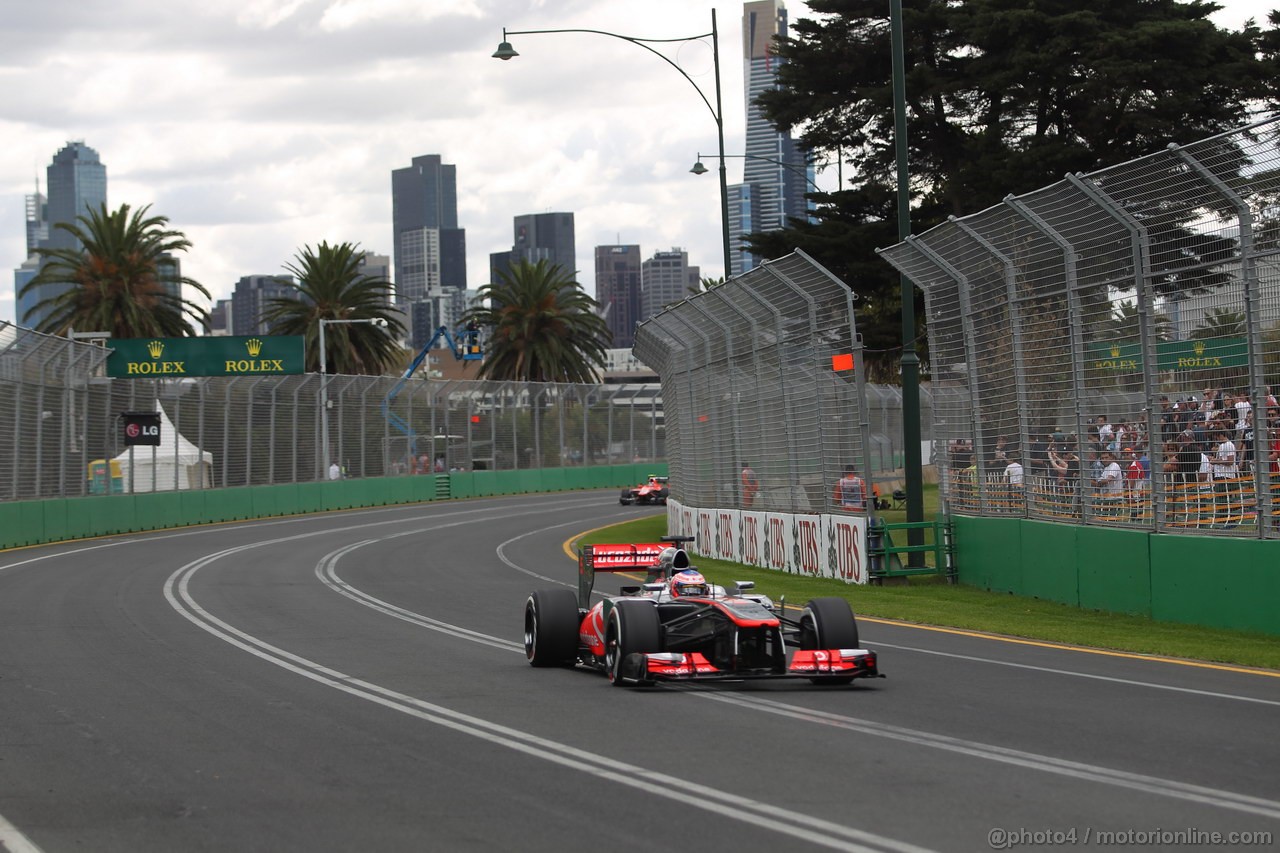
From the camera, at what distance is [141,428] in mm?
39781

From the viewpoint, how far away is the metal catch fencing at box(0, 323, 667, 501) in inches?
1384

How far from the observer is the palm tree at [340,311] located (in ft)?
200

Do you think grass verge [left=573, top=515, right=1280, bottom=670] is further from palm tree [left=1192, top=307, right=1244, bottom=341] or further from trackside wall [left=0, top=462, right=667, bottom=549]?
trackside wall [left=0, top=462, right=667, bottom=549]

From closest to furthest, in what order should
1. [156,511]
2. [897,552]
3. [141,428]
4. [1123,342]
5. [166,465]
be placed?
[1123,342] < [897,552] < [141,428] < [156,511] < [166,465]

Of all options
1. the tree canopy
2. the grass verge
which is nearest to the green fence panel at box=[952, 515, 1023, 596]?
the grass verge

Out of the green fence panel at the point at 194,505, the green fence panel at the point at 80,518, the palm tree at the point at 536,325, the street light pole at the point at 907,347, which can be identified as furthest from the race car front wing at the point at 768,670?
the palm tree at the point at 536,325

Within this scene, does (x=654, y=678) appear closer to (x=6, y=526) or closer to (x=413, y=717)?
(x=413, y=717)

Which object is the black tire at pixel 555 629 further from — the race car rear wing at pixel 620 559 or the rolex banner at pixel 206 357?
the rolex banner at pixel 206 357

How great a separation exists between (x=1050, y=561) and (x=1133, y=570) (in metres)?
1.96

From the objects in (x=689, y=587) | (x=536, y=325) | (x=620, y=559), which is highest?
(x=536, y=325)

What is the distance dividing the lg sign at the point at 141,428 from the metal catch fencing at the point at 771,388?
16.0m

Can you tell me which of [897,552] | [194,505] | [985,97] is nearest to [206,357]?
[194,505]

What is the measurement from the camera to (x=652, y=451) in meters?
70.6

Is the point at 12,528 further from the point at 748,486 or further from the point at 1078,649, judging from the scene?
the point at 1078,649
